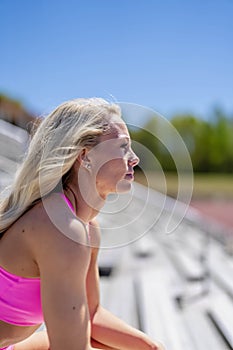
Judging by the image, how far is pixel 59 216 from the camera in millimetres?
1332

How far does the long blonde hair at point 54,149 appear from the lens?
1384 millimetres

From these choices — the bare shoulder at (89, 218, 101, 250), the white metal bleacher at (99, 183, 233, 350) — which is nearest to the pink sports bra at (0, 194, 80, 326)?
the bare shoulder at (89, 218, 101, 250)

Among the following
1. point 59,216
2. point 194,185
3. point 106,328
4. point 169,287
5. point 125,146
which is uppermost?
point 125,146

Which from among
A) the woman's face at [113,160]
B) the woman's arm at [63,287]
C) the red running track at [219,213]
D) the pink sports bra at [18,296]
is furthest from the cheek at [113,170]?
the red running track at [219,213]

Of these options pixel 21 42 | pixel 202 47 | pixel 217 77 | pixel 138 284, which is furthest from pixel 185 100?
pixel 138 284

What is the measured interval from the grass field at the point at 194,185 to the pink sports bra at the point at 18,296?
1.66 feet

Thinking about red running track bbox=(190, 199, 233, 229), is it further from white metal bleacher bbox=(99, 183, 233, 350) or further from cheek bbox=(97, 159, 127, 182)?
cheek bbox=(97, 159, 127, 182)

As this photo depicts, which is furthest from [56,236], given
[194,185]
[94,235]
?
[194,185]

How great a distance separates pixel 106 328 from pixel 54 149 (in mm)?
687

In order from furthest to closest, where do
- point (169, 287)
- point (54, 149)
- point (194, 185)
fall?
point (194, 185) < point (169, 287) < point (54, 149)

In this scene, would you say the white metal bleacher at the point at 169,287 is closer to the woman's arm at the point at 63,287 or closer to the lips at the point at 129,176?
the lips at the point at 129,176

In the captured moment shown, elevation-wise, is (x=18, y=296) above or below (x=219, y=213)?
above

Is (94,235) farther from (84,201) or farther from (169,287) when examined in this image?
(169,287)

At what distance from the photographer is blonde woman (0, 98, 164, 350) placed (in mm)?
1280
